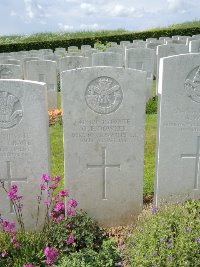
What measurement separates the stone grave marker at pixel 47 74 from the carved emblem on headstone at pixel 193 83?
587 cm

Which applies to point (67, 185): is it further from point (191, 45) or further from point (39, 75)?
point (191, 45)

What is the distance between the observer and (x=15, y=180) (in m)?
4.18

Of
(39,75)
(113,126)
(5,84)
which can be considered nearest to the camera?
(5,84)

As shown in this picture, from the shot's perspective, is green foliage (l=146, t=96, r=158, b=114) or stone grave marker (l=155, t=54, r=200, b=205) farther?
green foliage (l=146, t=96, r=158, b=114)

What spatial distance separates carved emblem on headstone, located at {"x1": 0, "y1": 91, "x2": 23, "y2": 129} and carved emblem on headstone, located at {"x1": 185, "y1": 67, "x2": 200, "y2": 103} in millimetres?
1843

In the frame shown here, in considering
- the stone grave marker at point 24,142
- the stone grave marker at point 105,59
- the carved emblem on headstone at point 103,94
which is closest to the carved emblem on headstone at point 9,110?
the stone grave marker at point 24,142

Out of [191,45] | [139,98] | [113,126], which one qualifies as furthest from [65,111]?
[191,45]

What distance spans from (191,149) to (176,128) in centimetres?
35

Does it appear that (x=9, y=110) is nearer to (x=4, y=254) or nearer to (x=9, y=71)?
(x=4, y=254)

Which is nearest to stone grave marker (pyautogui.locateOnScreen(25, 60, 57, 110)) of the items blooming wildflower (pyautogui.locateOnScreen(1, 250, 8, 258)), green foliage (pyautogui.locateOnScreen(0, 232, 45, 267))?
green foliage (pyautogui.locateOnScreen(0, 232, 45, 267))

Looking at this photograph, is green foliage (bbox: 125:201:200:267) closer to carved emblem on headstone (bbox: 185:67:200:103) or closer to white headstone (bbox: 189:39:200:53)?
carved emblem on headstone (bbox: 185:67:200:103)

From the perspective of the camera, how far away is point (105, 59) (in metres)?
9.54

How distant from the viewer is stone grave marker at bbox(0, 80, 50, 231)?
387 cm

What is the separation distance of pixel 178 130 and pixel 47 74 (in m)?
6.06
